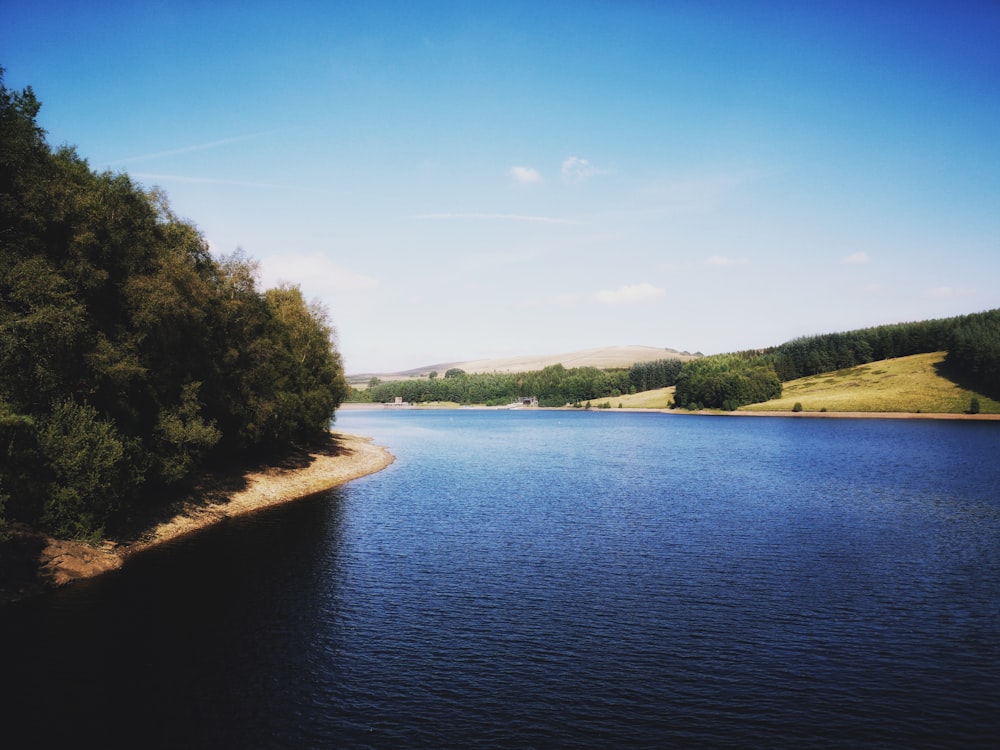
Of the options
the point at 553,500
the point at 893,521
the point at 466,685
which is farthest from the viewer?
the point at 553,500

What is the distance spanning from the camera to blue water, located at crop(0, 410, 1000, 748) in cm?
2016

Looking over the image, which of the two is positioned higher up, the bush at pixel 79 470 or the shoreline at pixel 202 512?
the bush at pixel 79 470

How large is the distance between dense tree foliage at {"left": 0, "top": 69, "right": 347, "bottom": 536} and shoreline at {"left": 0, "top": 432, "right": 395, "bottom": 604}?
1.73 meters

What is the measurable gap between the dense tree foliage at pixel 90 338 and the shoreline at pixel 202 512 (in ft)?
5.68

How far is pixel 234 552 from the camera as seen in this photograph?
42375mm

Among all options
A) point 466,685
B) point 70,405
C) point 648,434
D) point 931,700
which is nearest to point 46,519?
point 70,405

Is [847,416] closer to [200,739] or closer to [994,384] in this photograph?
[994,384]

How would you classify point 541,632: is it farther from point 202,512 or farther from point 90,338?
point 202,512

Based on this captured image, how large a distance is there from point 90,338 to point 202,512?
19.8 m

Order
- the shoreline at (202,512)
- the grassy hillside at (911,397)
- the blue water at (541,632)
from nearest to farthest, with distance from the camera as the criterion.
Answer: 1. the blue water at (541,632)
2. the shoreline at (202,512)
3. the grassy hillside at (911,397)

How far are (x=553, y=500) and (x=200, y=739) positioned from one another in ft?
145

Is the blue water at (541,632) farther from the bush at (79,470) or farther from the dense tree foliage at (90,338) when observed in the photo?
the dense tree foliage at (90,338)

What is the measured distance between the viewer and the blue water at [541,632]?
2016 cm

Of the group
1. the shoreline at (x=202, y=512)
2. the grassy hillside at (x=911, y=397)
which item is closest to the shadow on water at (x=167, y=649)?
the shoreline at (x=202, y=512)
